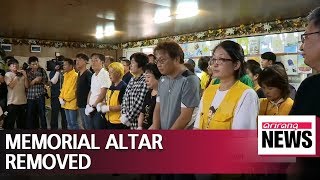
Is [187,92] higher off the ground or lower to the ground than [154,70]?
lower

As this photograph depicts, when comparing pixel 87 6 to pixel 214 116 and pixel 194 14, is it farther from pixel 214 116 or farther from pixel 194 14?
pixel 214 116

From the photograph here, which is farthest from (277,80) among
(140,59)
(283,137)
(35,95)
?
(35,95)

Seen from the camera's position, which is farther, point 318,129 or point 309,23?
point 318,129

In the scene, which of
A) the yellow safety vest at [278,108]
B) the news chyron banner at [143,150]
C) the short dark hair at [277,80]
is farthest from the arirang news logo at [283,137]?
the short dark hair at [277,80]

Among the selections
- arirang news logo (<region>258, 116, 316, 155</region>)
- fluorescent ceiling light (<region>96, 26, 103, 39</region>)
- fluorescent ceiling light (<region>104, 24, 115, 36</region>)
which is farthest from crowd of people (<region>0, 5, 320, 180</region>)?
fluorescent ceiling light (<region>96, 26, 103, 39</region>)

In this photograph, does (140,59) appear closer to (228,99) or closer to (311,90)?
(228,99)

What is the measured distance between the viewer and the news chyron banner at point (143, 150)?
173cm

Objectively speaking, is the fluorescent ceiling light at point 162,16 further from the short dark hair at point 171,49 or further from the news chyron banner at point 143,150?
the news chyron banner at point 143,150

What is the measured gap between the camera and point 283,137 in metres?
1.76

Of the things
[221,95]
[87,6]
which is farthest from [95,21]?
[221,95]

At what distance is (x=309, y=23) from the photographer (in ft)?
4.54

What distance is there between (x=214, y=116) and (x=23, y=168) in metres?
1.32

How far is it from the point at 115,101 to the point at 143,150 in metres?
1.47

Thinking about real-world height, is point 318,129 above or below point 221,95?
below
